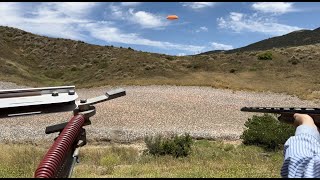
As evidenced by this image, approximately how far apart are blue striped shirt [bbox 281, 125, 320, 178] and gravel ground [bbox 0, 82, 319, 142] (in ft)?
60.6

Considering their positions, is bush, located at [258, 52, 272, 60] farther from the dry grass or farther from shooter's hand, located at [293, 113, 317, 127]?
shooter's hand, located at [293, 113, 317, 127]

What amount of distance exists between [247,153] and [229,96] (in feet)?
65.9

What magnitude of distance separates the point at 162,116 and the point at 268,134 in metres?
9.68

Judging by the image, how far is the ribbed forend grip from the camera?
2.51 meters

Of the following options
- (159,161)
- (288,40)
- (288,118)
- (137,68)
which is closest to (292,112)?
(288,118)

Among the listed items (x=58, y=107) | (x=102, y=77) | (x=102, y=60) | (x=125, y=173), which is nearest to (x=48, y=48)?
(x=102, y=60)

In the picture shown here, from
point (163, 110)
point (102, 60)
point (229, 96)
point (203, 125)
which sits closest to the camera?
point (203, 125)

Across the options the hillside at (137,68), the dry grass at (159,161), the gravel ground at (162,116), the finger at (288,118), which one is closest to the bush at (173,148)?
the dry grass at (159,161)

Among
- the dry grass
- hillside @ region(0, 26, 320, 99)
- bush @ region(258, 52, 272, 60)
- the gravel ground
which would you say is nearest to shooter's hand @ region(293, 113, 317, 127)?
the dry grass

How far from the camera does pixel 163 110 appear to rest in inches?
1139

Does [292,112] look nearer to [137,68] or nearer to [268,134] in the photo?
[268,134]

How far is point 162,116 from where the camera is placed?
88.1 feet

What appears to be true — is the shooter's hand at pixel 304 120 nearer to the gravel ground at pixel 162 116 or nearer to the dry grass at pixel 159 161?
the dry grass at pixel 159 161

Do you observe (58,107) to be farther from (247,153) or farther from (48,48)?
(48,48)
